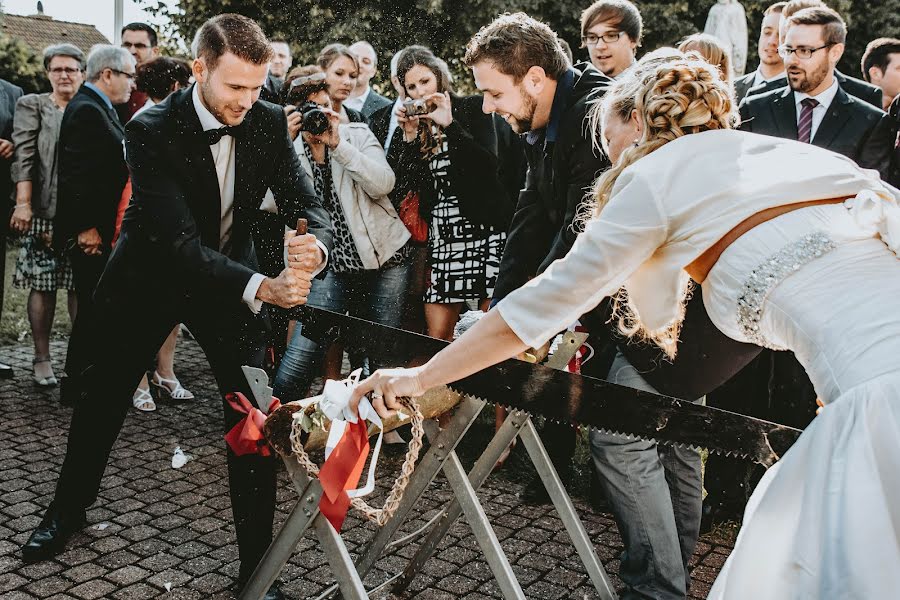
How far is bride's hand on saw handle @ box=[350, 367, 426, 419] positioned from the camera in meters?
2.55

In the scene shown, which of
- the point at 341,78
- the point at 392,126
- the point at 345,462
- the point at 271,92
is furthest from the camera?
the point at 271,92

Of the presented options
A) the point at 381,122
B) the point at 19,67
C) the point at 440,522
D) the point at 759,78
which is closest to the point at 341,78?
the point at 381,122

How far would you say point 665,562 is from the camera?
351 centimetres

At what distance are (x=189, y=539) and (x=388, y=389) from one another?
7.54 ft

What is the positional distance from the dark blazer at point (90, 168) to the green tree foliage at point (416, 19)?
31.4 ft

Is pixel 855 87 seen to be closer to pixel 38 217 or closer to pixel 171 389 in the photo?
pixel 171 389

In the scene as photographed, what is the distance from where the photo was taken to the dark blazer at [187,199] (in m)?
3.80

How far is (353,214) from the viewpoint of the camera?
5.58m

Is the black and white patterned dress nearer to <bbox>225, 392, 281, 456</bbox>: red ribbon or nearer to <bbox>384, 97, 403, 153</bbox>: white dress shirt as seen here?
<bbox>384, 97, 403, 153</bbox>: white dress shirt

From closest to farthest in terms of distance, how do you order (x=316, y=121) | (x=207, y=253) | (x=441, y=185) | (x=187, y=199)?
(x=207, y=253), (x=187, y=199), (x=316, y=121), (x=441, y=185)

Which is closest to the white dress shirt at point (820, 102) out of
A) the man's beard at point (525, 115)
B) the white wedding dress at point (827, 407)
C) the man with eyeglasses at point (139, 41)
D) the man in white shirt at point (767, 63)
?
the man in white shirt at point (767, 63)

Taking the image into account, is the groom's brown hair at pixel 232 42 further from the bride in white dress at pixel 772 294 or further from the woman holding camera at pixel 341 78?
the woman holding camera at pixel 341 78

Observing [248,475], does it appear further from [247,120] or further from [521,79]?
[521,79]

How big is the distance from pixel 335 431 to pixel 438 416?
764 mm
